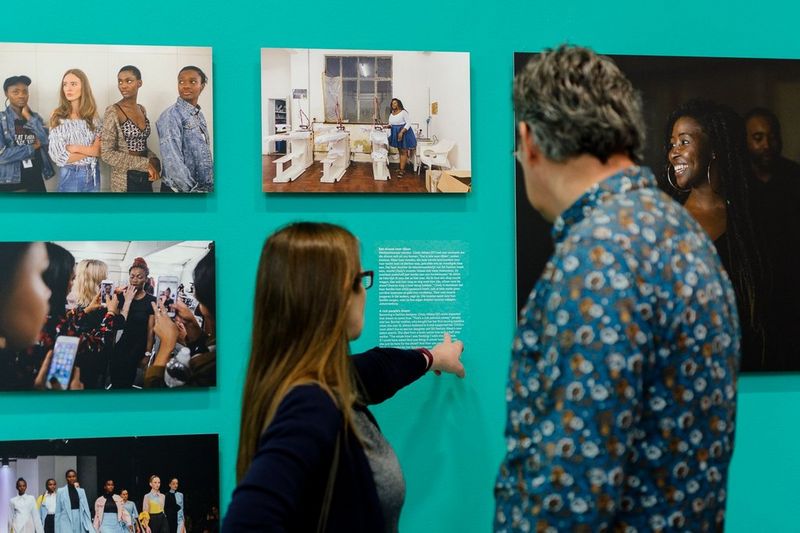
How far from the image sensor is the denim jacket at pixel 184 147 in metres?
1.76

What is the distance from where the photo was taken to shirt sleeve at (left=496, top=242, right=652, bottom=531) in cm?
88

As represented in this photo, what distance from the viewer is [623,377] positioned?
2.90 feet

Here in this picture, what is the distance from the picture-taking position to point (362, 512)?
1120mm

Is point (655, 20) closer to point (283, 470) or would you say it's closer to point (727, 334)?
point (727, 334)

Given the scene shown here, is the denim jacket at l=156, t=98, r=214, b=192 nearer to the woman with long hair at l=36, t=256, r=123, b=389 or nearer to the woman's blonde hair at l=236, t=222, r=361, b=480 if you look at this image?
the woman with long hair at l=36, t=256, r=123, b=389

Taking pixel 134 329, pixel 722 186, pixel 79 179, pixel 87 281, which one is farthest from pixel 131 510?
pixel 722 186

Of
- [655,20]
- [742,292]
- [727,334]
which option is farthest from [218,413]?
[655,20]

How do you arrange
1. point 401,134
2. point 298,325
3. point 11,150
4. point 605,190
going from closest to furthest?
point 605,190, point 298,325, point 11,150, point 401,134

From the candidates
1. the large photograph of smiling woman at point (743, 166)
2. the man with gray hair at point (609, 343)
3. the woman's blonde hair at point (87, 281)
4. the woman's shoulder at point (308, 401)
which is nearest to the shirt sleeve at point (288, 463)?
the woman's shoulder at point (308, 401)

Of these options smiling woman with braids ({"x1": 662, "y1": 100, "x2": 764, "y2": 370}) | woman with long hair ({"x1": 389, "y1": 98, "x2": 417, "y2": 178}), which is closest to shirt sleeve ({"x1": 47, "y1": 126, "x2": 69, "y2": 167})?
woman with long hair ({"x1": 389, "y1": 98, "x2": 417, "y2": 178})

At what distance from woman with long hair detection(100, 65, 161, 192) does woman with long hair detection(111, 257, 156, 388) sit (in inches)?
7.3

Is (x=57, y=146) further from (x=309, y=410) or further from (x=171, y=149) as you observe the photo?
(x=309, y=410)

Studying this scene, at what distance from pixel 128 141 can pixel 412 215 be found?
686 mm

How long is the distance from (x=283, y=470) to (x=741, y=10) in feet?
5.54
